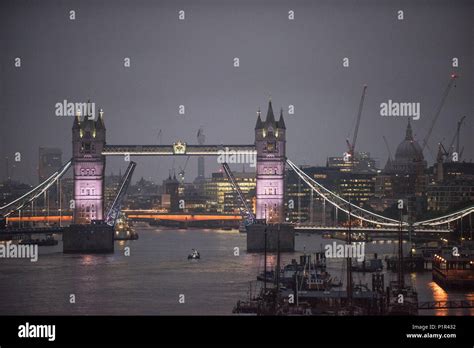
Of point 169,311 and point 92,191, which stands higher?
point 92,191

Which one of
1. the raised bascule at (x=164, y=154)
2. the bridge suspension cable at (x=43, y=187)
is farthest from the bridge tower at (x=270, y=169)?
the bridge suspension cable at (x=43, y=187)

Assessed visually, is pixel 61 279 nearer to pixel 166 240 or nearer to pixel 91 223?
pixel 91 223

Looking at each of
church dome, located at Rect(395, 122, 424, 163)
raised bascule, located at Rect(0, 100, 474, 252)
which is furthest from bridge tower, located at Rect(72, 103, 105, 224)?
church dome, located at Rect(395, 122, 424, 163)

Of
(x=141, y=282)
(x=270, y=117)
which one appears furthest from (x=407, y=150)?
(x=141, y=282)

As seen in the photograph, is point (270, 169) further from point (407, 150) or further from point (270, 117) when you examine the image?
point (407, 150)

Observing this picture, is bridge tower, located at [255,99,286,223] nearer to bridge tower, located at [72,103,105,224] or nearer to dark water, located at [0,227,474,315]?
dark water, located at [0,227,474,315]
